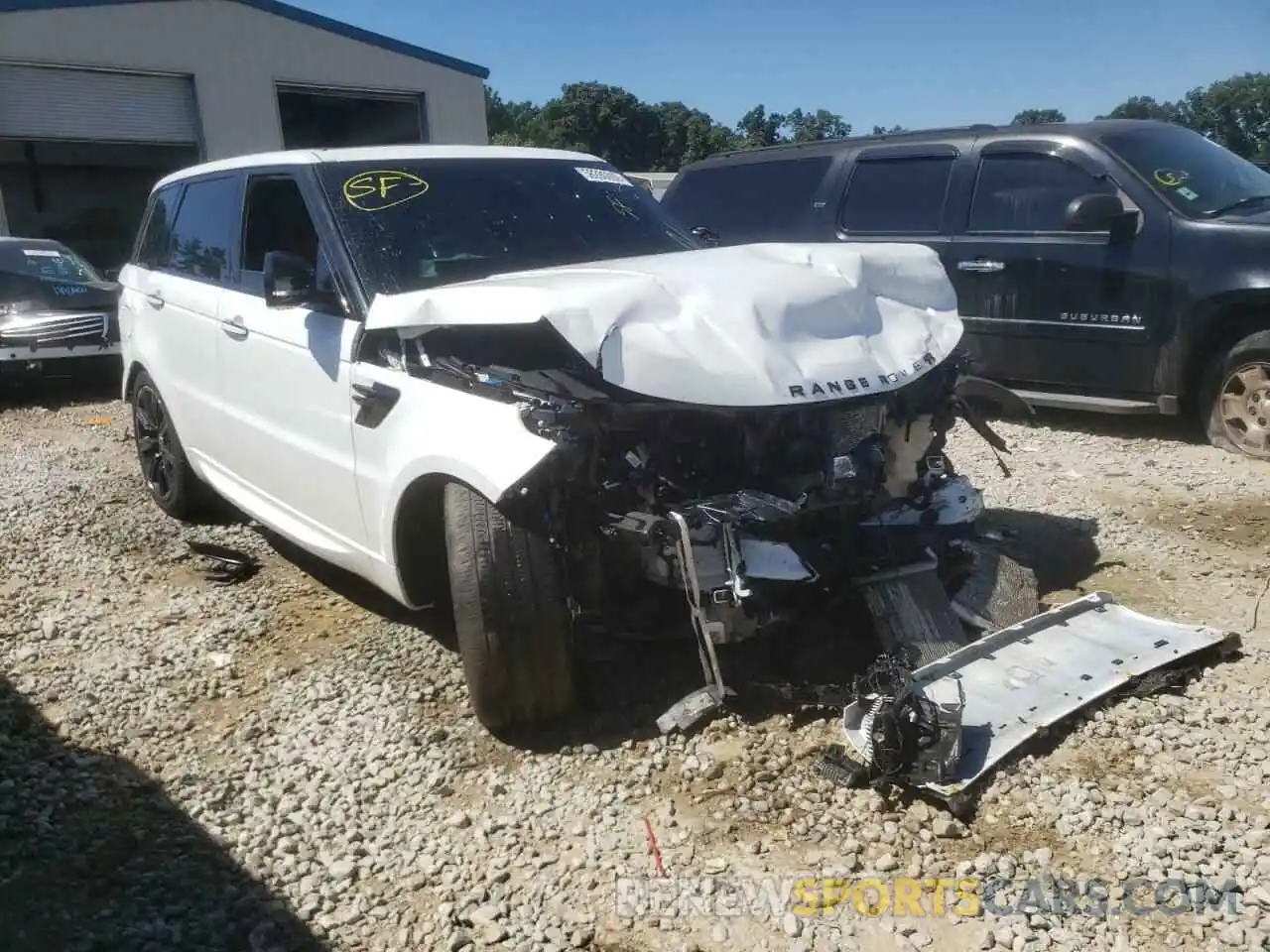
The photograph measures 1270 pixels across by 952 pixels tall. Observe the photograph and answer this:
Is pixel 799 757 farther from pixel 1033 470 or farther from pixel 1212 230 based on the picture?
pixel 1212 230

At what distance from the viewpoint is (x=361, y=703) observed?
3.70m

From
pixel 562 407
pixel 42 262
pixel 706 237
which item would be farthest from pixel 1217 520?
pixel 42 262

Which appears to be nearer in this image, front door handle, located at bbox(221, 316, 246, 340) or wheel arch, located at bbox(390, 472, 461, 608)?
wheel arch, located at bbox(390, 472, 461, 608)

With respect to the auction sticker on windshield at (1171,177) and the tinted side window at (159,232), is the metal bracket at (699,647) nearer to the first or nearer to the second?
the tinted side window at (159,232)

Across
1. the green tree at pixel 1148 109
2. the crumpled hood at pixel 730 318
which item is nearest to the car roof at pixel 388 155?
the crumpled hood at pixel 730 318

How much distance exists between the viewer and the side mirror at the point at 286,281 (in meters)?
3.77

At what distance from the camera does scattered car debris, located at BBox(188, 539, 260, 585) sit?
4984 millimetres

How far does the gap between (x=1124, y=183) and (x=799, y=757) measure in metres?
4.87

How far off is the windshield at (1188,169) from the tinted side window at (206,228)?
5.19 meters

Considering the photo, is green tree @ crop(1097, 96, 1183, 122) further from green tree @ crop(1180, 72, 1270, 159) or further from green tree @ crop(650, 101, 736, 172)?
green tree @ crop(650, 101, 736, 172)

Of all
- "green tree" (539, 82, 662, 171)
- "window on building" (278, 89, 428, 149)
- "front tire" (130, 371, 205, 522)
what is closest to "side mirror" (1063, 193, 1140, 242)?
"front tire" (130, 371, 205, 522)

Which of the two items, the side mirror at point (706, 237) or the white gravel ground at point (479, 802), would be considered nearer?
the white gravel ground at point (479, 802)

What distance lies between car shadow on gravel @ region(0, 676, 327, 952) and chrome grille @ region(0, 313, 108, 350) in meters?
7.66

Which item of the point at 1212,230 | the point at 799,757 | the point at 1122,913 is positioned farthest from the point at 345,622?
the point at 1212,230
